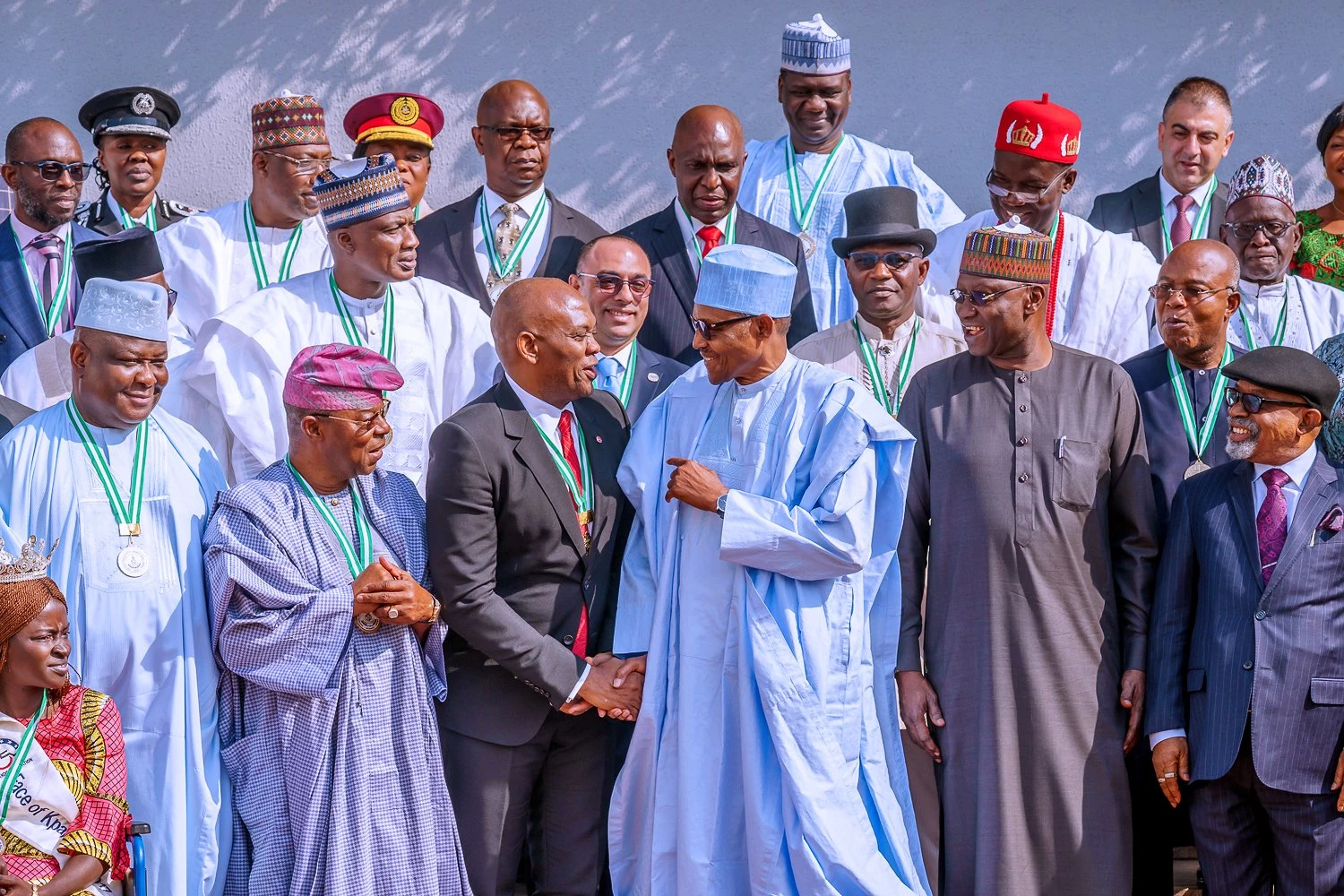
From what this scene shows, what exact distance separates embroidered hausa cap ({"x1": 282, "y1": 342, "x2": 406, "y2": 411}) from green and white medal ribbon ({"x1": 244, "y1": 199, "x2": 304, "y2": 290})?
1971 mm

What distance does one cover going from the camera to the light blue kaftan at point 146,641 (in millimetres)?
5449

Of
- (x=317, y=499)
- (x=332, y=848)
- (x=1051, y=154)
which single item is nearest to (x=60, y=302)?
(x=317, y=499)

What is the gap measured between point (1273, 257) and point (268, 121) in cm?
403

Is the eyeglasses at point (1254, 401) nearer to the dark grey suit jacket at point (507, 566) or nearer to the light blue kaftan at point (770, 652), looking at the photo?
the light blue kaftan at point (770, 652)

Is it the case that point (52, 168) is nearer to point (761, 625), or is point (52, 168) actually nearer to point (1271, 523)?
point (761, 625)

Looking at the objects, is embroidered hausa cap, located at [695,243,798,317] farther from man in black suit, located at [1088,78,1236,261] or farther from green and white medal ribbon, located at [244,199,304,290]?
man in black suit, located at [1088,78,1236,261]

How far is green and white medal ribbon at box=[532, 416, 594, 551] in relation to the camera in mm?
5723

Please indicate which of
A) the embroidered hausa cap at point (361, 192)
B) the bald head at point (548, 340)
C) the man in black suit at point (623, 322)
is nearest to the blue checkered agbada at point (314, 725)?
the bald head at point (548, 340)

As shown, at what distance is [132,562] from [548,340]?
1416mm

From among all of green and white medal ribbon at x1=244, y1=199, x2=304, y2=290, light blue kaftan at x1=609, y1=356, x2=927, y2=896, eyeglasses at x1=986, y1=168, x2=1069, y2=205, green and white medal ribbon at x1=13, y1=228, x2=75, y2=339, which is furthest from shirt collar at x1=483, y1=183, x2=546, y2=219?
light blue kaftan at x1=609, y1=356, x2=927, y2=896

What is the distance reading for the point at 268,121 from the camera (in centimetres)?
742

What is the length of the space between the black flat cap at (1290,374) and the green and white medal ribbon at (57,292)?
4652 millimetres

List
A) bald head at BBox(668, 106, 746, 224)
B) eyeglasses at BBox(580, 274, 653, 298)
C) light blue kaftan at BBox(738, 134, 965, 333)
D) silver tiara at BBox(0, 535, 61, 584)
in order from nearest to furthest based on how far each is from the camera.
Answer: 1. silver tiara at BBox(0, 535, 61, 584)
2. eyeglasses at BBox(580, 274, 653, 298)
3. bald head at BBox(668, 106, 746, 224)
4. light blue kaftan at BBox(738, 134, 965, 333)

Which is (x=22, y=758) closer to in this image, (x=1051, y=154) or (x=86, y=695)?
(x=86, y=695)
